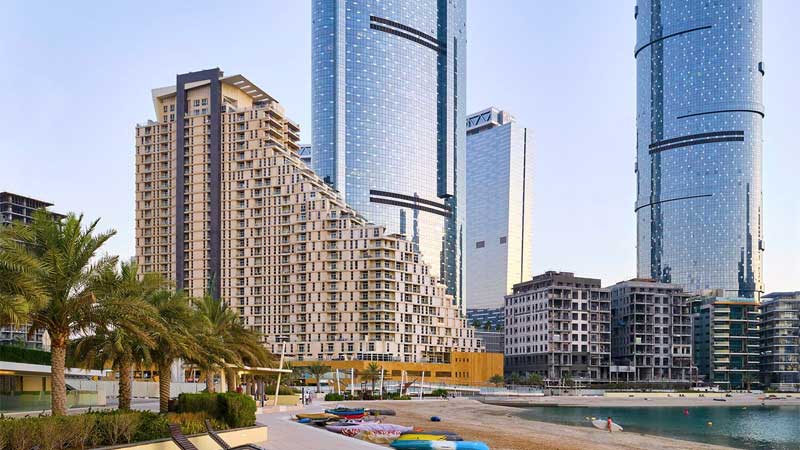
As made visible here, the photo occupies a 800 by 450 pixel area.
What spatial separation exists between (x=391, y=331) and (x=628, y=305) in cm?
6847

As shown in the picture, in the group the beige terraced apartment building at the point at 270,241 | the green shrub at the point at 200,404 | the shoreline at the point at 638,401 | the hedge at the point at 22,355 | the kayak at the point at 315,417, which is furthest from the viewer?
the beige terraced apartment building at the point at 270,241

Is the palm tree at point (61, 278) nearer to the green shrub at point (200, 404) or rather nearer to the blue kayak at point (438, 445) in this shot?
the green shrub at point (200, 404)

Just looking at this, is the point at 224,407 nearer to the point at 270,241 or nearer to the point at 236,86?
the point at 270,241

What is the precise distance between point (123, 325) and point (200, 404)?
7479mm

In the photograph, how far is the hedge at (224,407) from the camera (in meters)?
32.9

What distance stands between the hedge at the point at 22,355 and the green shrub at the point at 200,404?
1918 centimetres

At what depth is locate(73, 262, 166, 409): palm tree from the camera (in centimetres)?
2759

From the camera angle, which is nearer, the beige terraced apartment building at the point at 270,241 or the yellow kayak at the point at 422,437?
the yellow kayak at the point at 422,437

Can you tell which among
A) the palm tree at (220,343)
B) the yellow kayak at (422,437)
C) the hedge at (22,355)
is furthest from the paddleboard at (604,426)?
the hedge at (22,355)

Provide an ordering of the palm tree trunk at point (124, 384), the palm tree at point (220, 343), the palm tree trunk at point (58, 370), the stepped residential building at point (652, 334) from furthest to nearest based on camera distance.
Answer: the stepped residential building at point (652, 334) < the palm tree at point (220, 343) < the palm tree trunk at point (124, 384) < the palm tree trunk at point (58, 370)

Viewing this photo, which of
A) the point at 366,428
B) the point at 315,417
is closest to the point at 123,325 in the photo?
the point at 366,428

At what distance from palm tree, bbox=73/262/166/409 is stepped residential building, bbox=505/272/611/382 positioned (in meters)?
147

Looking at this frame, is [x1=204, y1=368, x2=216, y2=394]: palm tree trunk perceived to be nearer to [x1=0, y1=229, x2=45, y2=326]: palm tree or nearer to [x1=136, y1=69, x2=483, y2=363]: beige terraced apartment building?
[x1=0, y1=229, x2=45, y2=326]: palm tree

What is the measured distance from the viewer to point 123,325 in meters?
28.1
